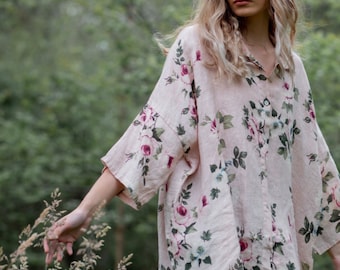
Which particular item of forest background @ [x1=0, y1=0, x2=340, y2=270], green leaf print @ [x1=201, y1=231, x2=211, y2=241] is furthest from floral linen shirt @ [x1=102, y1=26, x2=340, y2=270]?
forest background @ [x1=0, y1=0, x2=340, y2=270]

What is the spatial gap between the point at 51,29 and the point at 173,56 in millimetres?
9483

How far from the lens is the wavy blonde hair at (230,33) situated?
8.27ft

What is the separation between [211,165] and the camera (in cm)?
246

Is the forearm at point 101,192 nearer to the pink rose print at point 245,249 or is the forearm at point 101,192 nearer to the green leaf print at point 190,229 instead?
the green leaf print at point 190,229

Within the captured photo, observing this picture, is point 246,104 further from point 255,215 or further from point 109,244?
point 109,244

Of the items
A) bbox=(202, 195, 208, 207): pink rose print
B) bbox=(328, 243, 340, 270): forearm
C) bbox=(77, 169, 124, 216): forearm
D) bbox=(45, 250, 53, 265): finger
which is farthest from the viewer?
bbox=(328, 243, 340, 270): forearm

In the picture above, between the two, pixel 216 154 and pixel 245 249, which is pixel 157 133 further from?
pixel 245 249

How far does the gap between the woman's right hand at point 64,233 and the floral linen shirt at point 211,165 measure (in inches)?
7.6

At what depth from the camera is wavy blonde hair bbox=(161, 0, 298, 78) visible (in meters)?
2.52

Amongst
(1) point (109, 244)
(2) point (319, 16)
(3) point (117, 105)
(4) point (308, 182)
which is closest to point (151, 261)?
(1) point (109, 244)

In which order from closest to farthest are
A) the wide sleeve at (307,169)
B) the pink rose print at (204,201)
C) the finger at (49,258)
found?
the finger at (49,258)
the pink rose print at (204,201)
the wide sleeve at (307,169)

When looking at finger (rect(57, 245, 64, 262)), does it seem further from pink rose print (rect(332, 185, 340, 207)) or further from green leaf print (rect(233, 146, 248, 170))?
pink rose print (rect(332, 185, 340, 207))

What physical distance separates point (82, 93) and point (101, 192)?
6.39 meters

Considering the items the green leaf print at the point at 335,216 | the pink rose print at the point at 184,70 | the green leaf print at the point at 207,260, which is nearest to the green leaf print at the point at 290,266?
the green leaf print at the point at 207,260
